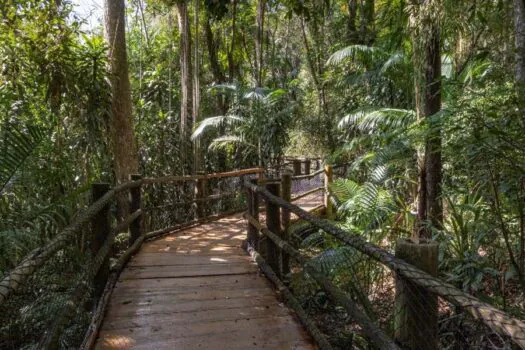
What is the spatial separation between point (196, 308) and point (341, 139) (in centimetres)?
1011

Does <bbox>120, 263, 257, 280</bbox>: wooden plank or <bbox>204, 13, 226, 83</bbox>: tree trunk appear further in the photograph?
<bbox>204, 13, 226, 83</bbox>: tree trunk

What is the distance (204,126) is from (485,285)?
636cm

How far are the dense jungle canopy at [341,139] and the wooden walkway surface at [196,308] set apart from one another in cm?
50

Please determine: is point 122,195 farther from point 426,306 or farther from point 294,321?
point 426,306

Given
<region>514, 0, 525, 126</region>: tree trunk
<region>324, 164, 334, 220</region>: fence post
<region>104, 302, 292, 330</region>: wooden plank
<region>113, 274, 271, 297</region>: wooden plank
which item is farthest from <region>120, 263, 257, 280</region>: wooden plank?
<region>324, 164, 334, 220</region>: fence post

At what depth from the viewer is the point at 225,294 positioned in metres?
3.60

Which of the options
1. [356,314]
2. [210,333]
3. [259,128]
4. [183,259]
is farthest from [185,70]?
[356,314]

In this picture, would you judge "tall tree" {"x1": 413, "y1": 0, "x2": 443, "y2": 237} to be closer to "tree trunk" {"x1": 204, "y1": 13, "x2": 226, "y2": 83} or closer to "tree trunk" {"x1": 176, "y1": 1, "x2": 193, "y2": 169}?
"tree trunk" {"x1": 176, "y1": 1, "x2": 193, "y2": 169}

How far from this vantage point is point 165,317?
3070mm

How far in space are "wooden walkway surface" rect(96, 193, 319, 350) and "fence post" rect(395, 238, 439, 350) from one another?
1.02 meters

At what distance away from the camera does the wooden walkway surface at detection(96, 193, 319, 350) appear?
271 cm

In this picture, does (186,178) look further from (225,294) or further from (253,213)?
(225,294)

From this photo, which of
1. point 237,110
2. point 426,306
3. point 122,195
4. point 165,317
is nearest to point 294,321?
point 165,317

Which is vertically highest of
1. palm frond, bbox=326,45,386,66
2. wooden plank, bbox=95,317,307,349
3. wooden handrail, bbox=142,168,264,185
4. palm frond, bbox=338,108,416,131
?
palm frond, bbox=326,45,386,66
